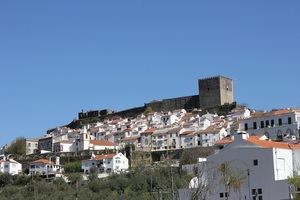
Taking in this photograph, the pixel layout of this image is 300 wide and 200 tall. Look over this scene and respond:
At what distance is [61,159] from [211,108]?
3104 cm

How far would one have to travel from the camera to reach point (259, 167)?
46.1m

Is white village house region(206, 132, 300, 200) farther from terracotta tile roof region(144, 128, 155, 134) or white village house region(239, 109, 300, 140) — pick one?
terracotta tile roof region(144, 128, 155, 134)

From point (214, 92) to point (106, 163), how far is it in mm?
35822

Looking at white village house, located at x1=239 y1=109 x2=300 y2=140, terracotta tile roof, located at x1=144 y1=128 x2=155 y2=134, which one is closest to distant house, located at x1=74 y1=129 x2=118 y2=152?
terracotta tile roof, located at x1=144 y1=128 x2=155 y2=134

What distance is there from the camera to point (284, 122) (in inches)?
3091

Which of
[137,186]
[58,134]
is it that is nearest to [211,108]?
[58,134]

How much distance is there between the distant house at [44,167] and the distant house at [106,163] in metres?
3.59

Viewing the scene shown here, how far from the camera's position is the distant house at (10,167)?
8979 cm

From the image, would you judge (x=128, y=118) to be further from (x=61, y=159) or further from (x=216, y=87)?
(x=61, y=159)

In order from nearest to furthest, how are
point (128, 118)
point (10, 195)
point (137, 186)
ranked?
1. point (137, 186)
2. point (10, 195)
3. point (128, 118)

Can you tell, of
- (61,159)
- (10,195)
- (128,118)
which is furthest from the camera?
(128,118)

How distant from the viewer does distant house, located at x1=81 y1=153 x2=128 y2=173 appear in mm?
83144

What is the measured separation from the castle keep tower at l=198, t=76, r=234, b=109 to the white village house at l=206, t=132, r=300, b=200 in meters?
67.5

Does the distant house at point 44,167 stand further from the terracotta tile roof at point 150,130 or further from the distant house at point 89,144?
the terracotta tile roof at point 150,130
